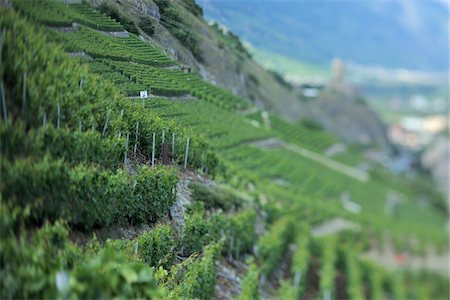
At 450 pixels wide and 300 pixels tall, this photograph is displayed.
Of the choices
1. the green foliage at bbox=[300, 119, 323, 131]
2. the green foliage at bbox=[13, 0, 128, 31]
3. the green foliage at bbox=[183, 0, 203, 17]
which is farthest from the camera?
the green foliage at bbox=[300, 119, 323, 131]

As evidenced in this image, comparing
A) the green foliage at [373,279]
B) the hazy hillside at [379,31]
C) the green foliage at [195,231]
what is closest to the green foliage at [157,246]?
the green foliage at [195,231]

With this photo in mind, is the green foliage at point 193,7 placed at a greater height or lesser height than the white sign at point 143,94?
greater

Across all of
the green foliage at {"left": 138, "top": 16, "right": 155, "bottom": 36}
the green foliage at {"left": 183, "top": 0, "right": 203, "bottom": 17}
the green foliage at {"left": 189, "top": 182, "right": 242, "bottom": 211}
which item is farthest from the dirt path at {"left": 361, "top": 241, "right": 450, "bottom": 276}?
the green foliage at {"left": 138, "top": 16, "right": 155, "bottom": 36}

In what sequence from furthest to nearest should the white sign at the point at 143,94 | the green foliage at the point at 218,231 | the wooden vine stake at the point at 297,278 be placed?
the wooden vine stake at the point at 297,278
the green foliage at the point at 218,231
the white sign at the point at 143,94

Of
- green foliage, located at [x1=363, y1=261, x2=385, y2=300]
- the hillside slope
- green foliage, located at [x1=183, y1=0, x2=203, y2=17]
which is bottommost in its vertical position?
green foliage, located at [x1=363, y1=261, x2=385, y2=300]

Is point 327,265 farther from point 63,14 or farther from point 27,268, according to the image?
point 27,268

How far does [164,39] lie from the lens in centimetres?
586

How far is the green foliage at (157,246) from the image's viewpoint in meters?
4.79

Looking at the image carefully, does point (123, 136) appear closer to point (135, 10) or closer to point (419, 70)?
point (135, 10)

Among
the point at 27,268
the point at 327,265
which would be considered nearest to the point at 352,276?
the point at 327,265

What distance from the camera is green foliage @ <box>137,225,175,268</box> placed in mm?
4785

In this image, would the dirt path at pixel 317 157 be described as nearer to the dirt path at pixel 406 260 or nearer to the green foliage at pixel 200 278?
the dirt path at pixel 406 260

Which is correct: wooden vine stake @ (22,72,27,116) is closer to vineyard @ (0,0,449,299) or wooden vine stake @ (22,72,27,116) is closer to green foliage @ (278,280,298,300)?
vineyard @ (0,0,449,299)

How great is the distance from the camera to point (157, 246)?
498 cm
